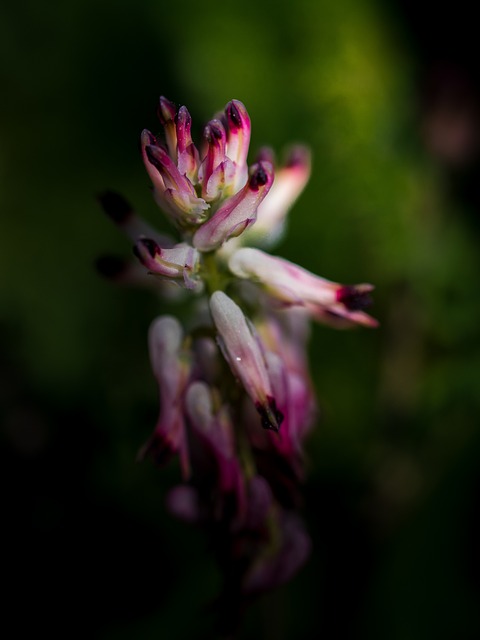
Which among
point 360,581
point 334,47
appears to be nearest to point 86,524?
point 360,581

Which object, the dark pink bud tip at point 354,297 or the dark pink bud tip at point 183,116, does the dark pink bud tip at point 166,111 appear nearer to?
the dark pink bud tip at point 183,116

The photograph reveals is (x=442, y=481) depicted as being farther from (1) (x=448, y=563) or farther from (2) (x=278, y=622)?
(2) (x=278, y=622)

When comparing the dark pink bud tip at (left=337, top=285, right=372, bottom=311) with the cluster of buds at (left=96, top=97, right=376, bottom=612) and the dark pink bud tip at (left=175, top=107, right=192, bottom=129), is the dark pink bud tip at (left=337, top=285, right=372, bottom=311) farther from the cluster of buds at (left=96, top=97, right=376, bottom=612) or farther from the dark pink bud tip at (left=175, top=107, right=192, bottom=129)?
the dark pink bud tip at (left=175, top=107, right=192, bottom=129)

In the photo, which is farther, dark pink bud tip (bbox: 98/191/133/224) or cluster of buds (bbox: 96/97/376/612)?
dark pink bud tip (bbox: 98/191/133/224)

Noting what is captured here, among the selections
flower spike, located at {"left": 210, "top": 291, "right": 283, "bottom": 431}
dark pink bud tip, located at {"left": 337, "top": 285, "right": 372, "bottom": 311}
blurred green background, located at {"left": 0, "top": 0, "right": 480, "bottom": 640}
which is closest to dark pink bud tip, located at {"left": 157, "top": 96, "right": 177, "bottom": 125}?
flower spike, located at {"left": 210, "top": 291, "right": 283, "bottom": 431}

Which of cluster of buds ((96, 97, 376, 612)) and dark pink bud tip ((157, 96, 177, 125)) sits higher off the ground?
dark pink bud tip ((157, 96, 177, 125))

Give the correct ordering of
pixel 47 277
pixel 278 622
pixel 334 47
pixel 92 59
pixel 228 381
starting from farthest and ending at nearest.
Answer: pixel 92 59, pixel 47 277, pixel 334 47, pixel 278 622, pixel 228 381
